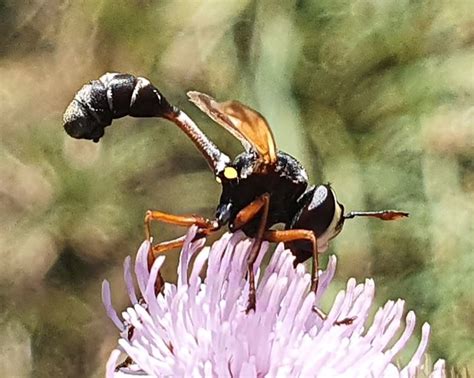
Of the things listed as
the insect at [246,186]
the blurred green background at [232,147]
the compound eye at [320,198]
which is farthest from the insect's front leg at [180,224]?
the blurred green background at [232,147]

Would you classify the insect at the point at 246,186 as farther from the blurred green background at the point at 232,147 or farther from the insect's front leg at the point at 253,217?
the blurred green background at the point at 232,147

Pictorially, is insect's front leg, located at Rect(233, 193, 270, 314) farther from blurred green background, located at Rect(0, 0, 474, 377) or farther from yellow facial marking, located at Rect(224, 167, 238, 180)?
blurred green background, located at Rect(0, 0, 474, 377)

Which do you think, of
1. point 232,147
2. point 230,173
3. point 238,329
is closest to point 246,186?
point 230,173

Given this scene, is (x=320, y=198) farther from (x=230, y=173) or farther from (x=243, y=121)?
(x=243, y=121)

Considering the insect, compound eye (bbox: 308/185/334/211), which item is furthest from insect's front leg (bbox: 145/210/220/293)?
compound eye (bbox: 308/185/334/211)

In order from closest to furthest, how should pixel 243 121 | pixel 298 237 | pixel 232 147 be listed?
pixel 243 121, pixel 298 237, pixel 232 147

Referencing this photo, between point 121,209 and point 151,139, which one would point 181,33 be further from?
point 121,209
